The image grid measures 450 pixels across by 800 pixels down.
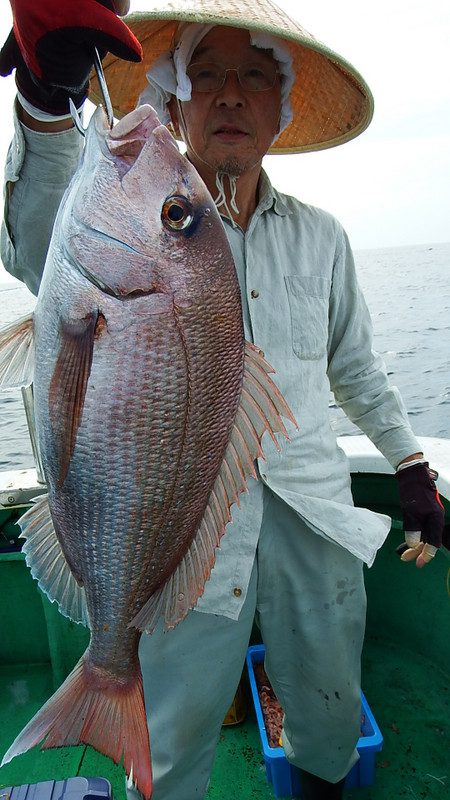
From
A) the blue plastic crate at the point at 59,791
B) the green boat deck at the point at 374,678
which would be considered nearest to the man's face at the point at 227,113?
the green boat deck at the point at 374,678

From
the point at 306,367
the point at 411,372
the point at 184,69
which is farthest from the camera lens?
the point at 411,372

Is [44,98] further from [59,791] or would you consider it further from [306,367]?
[59,791]

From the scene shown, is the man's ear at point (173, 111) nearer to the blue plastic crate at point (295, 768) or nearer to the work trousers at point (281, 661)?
the work trousers at point (281, 661)

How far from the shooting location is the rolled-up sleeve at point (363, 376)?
7.63 feet

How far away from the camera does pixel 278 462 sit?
2.02 m

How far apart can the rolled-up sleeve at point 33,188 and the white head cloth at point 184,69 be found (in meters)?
0.66

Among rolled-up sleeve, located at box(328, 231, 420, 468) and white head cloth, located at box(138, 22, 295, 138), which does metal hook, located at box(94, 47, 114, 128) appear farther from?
rolled-up sleeve, located at box(328, 231, 420, 468)

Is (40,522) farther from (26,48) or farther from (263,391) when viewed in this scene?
(26,48)

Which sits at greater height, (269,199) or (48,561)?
(269,199)

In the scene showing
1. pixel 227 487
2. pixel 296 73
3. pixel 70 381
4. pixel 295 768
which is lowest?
pixel 295 768

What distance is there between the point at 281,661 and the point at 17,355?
58.6 inches

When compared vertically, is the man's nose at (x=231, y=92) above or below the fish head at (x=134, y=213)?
above

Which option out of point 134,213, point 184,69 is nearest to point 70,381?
point 134,213

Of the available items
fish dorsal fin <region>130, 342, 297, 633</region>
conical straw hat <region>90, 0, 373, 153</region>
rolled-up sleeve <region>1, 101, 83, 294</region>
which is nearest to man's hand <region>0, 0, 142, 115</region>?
rolled-up sleeve <region>1, 101, 83, 294</region>
